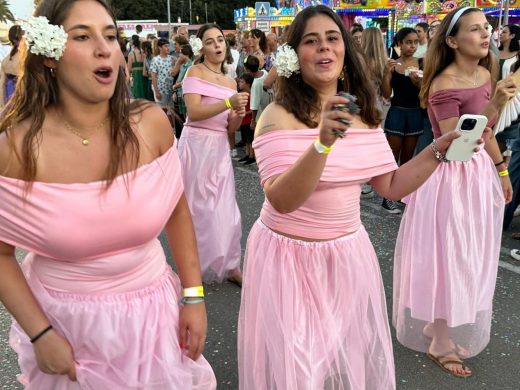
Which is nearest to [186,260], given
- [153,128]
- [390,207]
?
[153,128]

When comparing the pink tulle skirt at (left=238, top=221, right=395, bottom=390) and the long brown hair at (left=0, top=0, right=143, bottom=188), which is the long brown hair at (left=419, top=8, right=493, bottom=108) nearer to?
the pink tulle skirt at (left=238, top=221, right=395, bottom=390)

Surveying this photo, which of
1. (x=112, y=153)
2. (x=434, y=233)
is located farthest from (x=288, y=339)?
(x=434, y=233)

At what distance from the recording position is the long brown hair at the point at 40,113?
147 cm

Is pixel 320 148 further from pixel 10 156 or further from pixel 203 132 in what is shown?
pixel 203 132

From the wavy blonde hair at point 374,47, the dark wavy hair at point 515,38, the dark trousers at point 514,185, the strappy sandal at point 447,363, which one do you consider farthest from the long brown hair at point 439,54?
the dark wavy hair at point 515,38

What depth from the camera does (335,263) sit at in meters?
2.15

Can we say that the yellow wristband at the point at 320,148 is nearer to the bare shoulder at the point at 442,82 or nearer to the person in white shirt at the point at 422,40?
the bare shoulder at the point at 442,82

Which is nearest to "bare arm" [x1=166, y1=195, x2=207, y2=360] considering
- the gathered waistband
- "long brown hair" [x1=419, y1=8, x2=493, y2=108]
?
the gathered waistband

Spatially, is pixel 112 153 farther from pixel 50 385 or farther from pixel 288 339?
pixel 288 339

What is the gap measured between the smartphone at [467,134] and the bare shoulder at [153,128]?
127 cm

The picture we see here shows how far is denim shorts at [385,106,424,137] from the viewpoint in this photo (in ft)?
20.0

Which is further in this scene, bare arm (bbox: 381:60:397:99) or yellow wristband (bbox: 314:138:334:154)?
bare arm (bbox: 381:60:397:99)

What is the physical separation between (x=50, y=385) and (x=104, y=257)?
0.46m

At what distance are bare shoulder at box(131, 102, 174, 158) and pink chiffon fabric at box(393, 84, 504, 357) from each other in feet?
5.73
